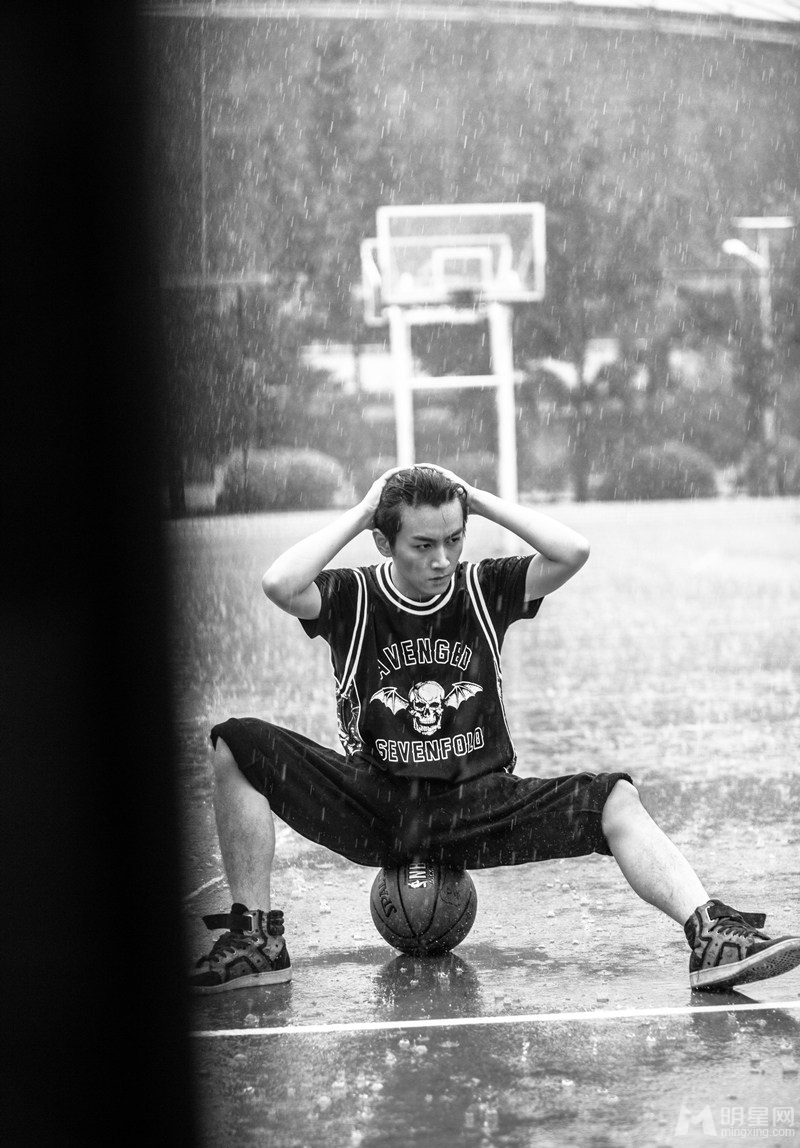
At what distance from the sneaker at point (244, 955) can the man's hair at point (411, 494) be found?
0.87m

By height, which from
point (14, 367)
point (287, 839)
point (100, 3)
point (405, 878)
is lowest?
point (287, 839)

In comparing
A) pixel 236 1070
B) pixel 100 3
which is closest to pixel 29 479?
pixel 236 1070

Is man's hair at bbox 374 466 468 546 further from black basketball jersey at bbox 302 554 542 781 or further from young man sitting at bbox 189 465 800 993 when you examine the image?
black basketball jersey at bbox 302 554 542 781

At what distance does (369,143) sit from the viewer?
2884 cm

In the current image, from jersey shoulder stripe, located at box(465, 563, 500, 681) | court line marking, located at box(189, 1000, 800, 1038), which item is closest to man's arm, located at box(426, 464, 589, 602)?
jersey shoulder stripe, located at box(465, 563, 500, 681)

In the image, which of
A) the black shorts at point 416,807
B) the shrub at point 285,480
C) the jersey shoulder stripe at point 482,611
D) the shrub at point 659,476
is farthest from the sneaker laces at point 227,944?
the shrub at point 659,476

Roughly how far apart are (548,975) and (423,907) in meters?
0.30

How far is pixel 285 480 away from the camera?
2395cm

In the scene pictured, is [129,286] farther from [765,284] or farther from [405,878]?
[405,878]

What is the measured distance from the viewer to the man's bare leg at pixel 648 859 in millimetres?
3211

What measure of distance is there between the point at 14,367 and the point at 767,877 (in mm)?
6225

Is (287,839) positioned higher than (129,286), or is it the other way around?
(129,286)

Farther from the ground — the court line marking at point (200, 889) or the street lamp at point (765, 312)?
the street lamp at point (765, 312)

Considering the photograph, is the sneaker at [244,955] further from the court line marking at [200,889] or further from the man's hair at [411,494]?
the man's hair at [411,494]
